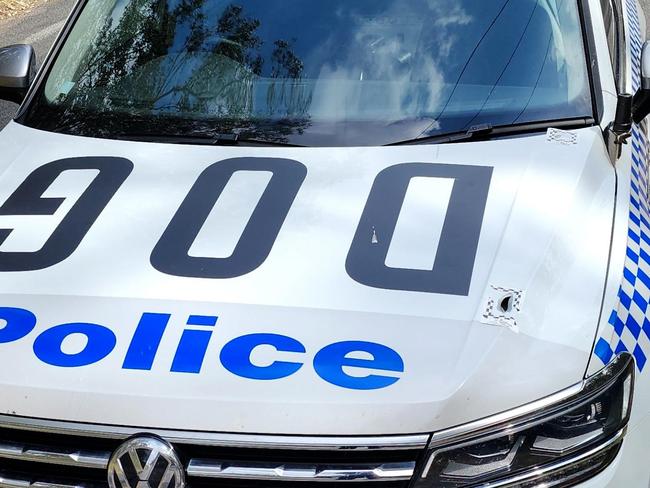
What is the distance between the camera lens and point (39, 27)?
353 inches

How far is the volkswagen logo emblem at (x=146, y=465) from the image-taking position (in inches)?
78.1

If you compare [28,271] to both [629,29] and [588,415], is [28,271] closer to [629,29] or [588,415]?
[588,415]

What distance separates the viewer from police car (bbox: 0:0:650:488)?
2004mm

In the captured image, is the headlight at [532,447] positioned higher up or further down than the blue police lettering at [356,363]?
further down

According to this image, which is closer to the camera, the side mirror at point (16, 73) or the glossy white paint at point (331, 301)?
the glossy white paint at point (331, 301)

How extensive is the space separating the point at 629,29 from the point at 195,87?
7.40 feet

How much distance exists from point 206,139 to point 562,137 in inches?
39.6

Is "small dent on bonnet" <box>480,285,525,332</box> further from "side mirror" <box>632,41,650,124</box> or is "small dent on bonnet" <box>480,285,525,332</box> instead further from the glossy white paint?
"side mirror" <box>632,41,650,124</box>

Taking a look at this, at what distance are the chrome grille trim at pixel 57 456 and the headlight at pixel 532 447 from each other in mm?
651

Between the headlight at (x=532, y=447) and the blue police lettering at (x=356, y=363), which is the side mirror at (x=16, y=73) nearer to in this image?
the blue police lettering at (x=356, y=363)

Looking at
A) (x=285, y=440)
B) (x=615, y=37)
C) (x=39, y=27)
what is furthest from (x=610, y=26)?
(x=39, y=27)

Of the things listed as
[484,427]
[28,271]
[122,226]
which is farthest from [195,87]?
[484,427]

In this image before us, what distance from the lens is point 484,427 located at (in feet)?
6.55

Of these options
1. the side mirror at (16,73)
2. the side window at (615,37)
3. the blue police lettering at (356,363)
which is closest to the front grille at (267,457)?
the blue police lettering at (356,363)
